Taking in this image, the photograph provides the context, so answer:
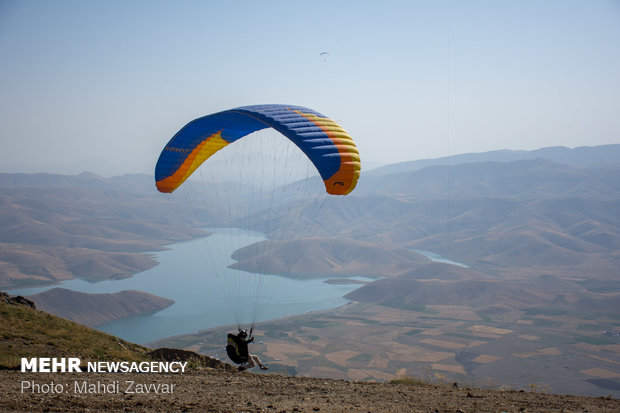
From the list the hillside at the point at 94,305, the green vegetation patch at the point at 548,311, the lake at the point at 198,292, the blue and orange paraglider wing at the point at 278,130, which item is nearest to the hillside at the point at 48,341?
the blue and orange paraglider wing at the point at 278,130

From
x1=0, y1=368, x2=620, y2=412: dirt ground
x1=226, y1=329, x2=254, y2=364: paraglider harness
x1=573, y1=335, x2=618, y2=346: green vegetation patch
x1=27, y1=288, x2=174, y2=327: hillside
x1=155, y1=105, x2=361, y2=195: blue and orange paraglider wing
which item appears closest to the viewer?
x1=0, y1=368, x2=620, y2=412: dirt ground

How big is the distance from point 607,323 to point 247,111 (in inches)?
4236

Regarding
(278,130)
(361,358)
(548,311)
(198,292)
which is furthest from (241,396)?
(198,292)

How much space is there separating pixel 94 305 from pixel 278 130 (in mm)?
95647

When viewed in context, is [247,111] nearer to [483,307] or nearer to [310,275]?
[483,307]

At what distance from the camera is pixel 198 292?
4734 inches

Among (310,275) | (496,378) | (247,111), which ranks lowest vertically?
(496,378)

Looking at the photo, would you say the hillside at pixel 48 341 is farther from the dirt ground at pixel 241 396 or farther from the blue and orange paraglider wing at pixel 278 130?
the blue and orange paraglider wing at pixel 278 130

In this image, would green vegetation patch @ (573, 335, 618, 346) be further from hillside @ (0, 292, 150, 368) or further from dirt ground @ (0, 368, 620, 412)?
hillside @ (0, 292, 150, 368)

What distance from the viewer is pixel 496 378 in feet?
195

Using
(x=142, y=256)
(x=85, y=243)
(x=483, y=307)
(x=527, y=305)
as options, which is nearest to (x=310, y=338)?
(x=483, y=307)

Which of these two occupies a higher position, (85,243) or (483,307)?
(85,243)

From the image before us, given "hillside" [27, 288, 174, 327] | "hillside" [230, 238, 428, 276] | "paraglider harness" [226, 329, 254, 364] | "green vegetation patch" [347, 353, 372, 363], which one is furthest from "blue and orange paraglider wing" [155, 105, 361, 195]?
"hillside" [230, 238, 428, 276]

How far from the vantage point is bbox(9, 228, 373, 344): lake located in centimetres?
8644
